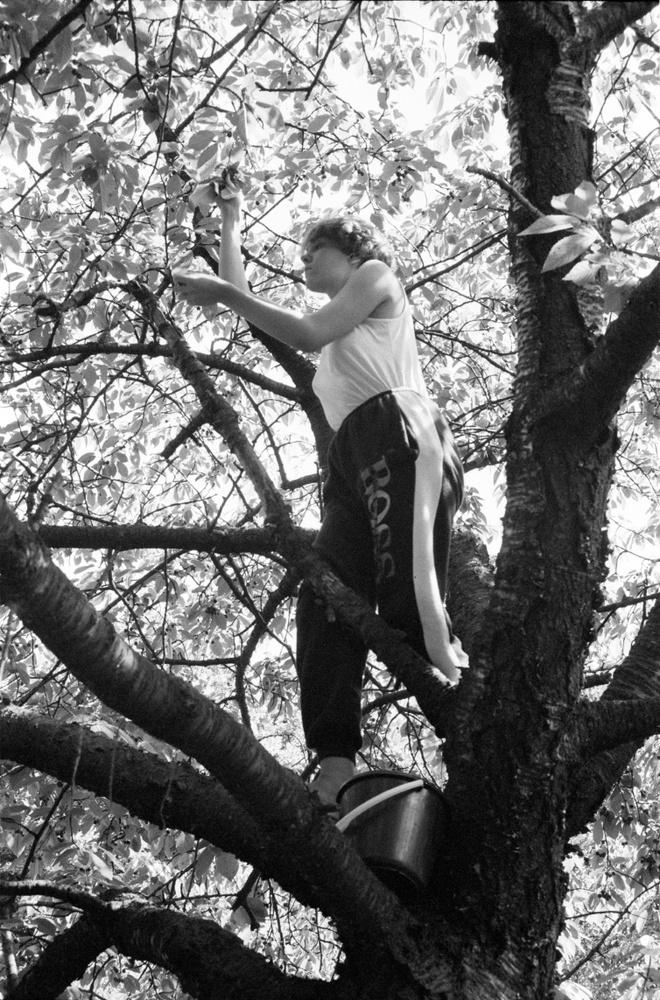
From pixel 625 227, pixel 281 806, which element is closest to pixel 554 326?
pixel 625 227

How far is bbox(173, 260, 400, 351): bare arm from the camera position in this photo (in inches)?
96.8

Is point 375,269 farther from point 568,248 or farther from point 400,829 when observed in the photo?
point 400,829

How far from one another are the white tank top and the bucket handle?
3.34ft

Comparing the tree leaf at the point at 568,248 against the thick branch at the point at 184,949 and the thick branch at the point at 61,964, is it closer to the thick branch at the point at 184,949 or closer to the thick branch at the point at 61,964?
the thick branch at the point at 184,949

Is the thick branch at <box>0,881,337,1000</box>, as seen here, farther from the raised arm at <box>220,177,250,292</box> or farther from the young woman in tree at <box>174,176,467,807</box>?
the raised arm at <box>220,177,250,292</box>

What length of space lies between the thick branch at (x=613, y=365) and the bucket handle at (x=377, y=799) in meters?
0.91

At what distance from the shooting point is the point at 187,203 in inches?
141

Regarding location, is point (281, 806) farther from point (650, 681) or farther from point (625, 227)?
point (625, 227)

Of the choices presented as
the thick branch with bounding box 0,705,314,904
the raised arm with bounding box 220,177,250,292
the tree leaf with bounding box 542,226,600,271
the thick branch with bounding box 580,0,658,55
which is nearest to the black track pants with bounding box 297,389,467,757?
the thick branch with bounding box 0,705,314,904

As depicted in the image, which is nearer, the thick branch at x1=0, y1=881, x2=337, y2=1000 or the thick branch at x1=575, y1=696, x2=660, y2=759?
the thick branch at x1=0, y1=881, x2=337, y2=1000

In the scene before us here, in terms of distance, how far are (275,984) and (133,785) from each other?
44cm

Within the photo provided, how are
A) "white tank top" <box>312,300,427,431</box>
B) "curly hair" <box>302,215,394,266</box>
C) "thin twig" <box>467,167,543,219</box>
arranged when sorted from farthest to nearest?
"curly hair" <box>302,215,394,266</box>
"white tank top" <box>312,300,427,431</box>
"thin twig" <box>467,167,543,219</box>

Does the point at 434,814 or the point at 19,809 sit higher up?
the point at 19,809

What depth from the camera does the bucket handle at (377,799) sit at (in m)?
2.01
